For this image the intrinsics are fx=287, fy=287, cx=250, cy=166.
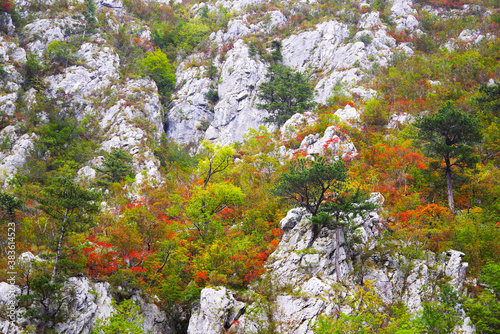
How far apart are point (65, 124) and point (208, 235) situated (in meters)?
33.6

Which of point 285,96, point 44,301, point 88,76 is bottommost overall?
point 285,96

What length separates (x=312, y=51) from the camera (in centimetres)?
5825

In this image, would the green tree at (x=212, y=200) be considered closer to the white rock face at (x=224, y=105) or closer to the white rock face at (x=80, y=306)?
the white rock face at (x=80, y=306)

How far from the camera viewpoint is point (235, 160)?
120ft

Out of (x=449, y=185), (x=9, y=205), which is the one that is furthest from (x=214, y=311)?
(x=449, y=185)

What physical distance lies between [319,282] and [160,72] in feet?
170

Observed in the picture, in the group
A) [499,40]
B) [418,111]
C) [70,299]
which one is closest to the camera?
[70,299]

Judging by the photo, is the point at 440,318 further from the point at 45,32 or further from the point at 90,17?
the point at 90,17

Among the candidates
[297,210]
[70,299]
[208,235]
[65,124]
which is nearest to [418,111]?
[297,210]

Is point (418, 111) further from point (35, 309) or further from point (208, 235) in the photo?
point (35, 309)

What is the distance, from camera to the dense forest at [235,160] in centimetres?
1575

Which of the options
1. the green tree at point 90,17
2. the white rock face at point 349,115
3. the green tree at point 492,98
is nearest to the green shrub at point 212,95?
the green tree at point 90,17

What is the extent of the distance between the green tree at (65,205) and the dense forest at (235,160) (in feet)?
0.28

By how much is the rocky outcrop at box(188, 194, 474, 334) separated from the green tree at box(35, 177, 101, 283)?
8.03 m
